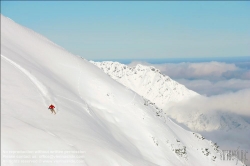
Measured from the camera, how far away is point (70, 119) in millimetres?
30422

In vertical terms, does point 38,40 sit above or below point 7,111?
above

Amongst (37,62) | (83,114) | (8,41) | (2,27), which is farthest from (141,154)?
(2,27)

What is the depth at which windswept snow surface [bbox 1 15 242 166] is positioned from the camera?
22875mm

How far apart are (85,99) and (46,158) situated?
74.1ft

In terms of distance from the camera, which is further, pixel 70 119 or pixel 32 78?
pixel 32 78

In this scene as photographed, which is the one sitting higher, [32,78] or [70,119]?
[32,78]

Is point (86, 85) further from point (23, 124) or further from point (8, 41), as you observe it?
point (23, 124)

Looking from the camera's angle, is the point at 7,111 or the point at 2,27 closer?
the point at 7,111

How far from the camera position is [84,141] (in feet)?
88.5

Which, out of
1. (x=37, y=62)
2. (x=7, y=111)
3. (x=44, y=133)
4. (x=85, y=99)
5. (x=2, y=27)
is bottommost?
(x=44, y=133)

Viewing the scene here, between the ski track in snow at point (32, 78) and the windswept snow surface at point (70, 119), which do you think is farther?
the ski track in snow at point (32, 78)

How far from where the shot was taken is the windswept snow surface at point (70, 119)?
22.9m

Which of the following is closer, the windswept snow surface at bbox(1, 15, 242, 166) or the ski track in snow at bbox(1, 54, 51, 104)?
the windswept snow surface at bbox(1, 15, 242, 166)

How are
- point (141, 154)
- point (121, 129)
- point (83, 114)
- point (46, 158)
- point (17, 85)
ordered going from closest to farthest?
point (46, 158) < point (17, 85) < point (83, 114) < point (141, 154) < point (121, 129)
